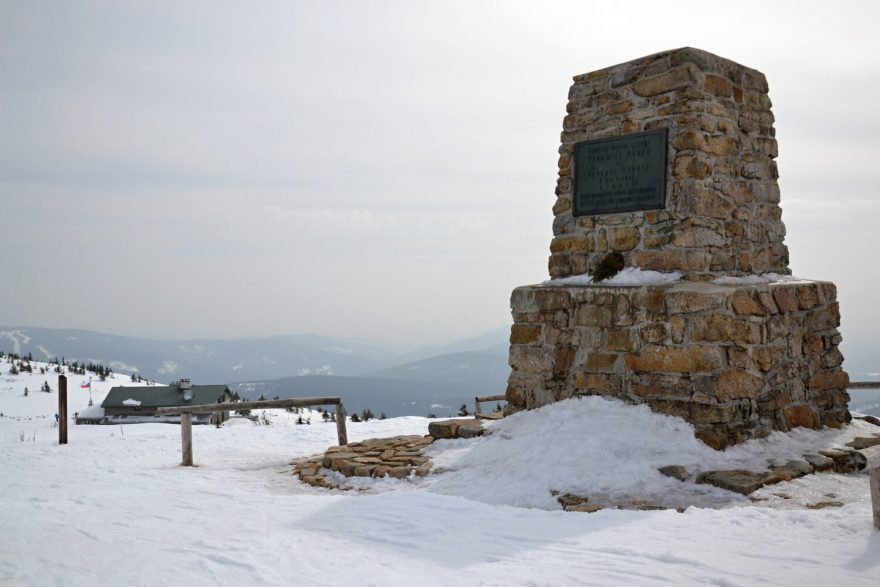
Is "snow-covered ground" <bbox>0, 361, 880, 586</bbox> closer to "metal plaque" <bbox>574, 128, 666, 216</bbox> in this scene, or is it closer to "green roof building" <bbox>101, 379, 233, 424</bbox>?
"metal plaque" <bbox>574, 128, 666, 216</bbox>

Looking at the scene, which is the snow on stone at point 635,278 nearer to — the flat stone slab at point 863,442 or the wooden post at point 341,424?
the flat stone slab at point 863,442

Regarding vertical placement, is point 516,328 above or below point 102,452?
above

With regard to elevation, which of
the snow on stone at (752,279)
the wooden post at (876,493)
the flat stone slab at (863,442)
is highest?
the snow on stone at (752,279)

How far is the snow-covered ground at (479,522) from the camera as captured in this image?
4.18 meters

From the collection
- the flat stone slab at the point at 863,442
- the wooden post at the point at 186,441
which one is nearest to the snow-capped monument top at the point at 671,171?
the flat stone slab at the point at 863,442

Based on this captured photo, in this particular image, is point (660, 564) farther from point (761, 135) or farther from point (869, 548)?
point (761, 135)

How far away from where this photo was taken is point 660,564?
164 inches

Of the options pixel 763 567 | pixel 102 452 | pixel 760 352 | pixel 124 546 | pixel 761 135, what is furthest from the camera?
pixel 102 452

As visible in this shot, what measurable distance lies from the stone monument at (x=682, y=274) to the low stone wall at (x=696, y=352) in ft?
0.05

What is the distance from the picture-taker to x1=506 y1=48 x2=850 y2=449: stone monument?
23.9 ft

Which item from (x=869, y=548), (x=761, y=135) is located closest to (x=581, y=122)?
(x=761, y=135)

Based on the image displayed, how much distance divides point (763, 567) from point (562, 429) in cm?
352

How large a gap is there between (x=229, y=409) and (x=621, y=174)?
22.5 feet

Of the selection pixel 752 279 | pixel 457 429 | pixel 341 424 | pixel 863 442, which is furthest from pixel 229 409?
pixel 863 442
